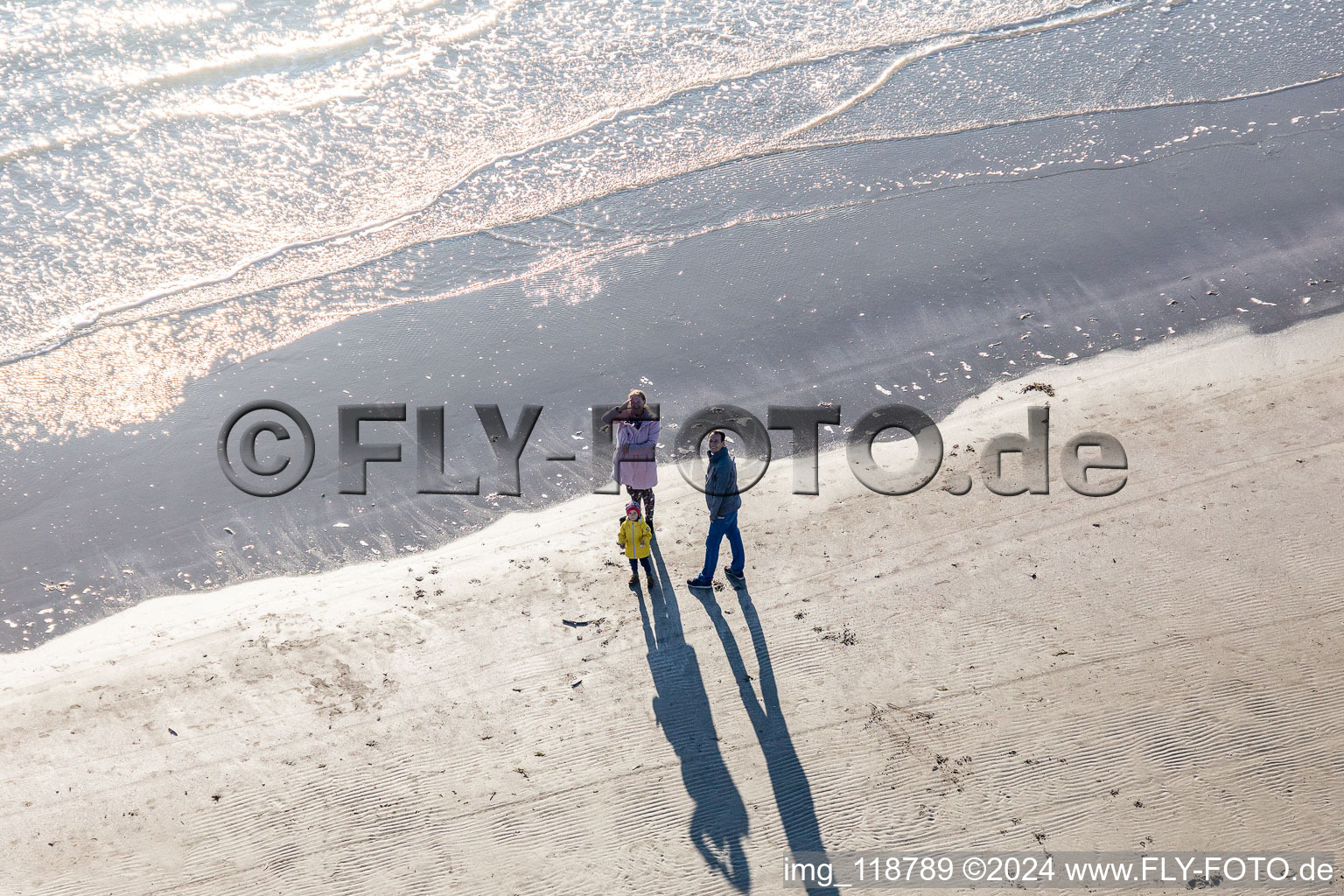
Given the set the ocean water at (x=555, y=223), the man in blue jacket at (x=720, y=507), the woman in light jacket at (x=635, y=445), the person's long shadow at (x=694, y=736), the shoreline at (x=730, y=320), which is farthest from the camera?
the ocean water at (x=555, y=223)

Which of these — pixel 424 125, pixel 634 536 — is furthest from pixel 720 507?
pixel 424 125

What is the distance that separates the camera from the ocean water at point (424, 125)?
10.4m

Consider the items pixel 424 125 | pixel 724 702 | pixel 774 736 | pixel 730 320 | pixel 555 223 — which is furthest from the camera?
pixel 424 125

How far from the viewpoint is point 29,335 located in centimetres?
1003

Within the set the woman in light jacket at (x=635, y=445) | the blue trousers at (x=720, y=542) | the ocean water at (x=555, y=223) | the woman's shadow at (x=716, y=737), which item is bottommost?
the woman's shadow at (x=716, y=737)

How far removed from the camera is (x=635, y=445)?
272 inches

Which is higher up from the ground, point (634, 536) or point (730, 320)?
point (730, 320)

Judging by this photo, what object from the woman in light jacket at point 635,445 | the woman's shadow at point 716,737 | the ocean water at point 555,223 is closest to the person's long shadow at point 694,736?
the woman's shadow at point 716,737

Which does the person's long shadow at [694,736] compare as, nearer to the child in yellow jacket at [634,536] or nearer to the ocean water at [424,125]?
the child in yellow jacket at [634,536]

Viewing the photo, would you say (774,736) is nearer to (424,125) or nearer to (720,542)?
(720,542)

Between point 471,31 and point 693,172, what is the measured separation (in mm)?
5992

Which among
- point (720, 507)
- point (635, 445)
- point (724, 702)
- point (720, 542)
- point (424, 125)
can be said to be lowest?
point (724, 702)

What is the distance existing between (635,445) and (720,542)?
92 centimetres

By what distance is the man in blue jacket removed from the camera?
655 centimetres
